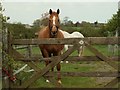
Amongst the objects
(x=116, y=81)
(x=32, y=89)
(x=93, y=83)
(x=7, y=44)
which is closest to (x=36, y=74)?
(x=32, y=89)

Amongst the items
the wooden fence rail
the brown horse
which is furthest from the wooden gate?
the brown horse

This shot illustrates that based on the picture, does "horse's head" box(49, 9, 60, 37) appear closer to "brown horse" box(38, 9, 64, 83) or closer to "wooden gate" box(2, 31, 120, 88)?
"brown horse" box(38, 9, 64, 83)

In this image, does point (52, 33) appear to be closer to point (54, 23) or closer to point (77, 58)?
point (54, 23)

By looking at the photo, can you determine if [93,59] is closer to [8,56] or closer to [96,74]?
[96,74]

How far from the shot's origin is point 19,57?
7.12 m

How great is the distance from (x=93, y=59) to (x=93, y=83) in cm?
257

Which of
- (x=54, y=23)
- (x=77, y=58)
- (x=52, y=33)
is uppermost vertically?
(x=54, y=23)

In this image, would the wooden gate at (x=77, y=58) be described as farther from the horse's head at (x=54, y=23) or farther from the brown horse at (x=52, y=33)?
the horse's head at (x=54, y=23)

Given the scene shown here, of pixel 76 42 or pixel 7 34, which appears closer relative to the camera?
pixel 76 42

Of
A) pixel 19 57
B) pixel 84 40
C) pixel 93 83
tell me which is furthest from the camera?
pixel 93 83

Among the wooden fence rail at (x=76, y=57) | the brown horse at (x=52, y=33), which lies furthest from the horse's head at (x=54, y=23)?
the wooden fence rail at (x=76, y=57)

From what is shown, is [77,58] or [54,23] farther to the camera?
[54,23]

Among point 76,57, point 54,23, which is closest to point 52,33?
point 54,23

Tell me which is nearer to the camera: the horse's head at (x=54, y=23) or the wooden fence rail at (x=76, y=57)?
the wooden fence rail at (x=76, y=57)
